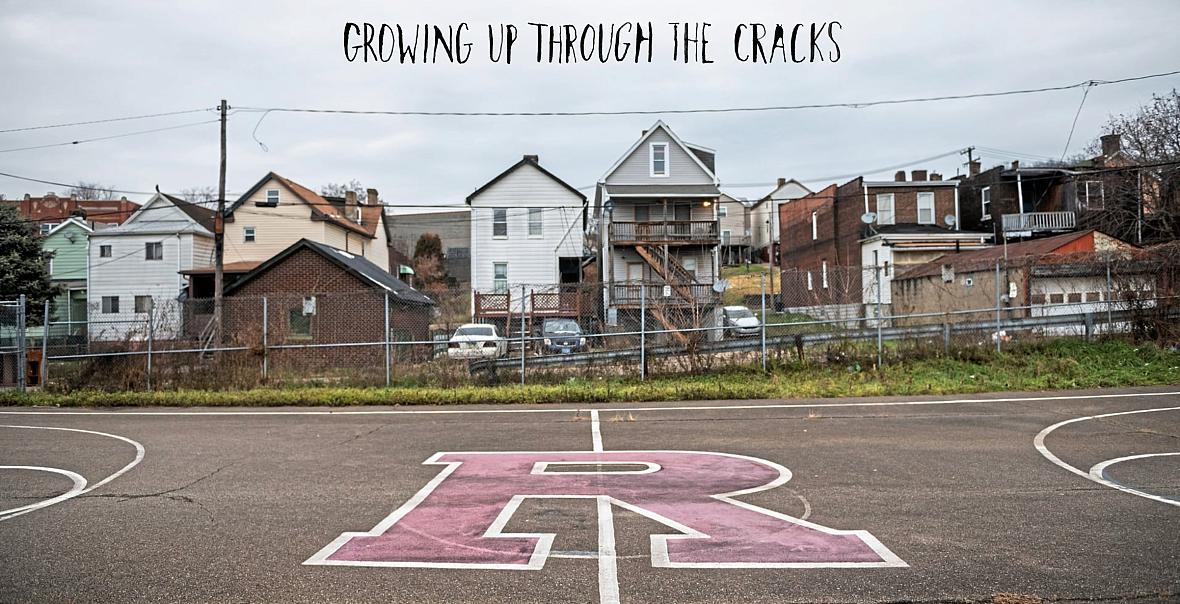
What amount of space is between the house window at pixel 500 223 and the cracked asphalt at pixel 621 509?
2805 cm

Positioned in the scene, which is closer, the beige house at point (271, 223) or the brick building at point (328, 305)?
the brick building at point (328, 305)

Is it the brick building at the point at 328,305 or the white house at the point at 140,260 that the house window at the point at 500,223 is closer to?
the brick building at the point at 328,305

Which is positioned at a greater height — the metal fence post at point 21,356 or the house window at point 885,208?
the house window at point 885,208

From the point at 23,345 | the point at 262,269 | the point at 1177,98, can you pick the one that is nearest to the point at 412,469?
the point at 23,345

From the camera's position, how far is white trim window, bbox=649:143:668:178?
41.4m

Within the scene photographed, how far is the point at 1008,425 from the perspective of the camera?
41.5 feet

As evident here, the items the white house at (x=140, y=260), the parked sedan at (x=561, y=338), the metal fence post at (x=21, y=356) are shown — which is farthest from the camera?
the white house at (x=140, y=260)

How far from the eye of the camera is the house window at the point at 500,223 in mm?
42844

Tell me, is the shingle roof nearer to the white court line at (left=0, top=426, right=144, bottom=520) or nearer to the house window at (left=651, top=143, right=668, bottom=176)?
the house window at (left=651, top=143, right=668, bottom=176)

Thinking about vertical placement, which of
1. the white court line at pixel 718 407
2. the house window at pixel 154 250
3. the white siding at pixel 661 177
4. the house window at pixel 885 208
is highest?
the white siding at pixel 661 177

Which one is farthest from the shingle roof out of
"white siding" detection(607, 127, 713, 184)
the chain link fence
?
the chain link fence

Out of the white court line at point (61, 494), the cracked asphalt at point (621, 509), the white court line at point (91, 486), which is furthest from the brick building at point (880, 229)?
the white court line at point (61, 494)

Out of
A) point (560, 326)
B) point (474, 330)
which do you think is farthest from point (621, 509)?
point (474, 330)

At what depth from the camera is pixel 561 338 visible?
17891 mm
